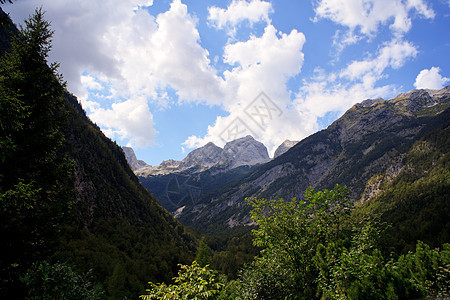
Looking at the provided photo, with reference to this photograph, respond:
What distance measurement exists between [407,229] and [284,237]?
5724 inches

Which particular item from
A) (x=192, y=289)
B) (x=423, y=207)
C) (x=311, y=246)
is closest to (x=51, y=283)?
(x=192, y=289)

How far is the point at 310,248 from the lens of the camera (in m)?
14.1

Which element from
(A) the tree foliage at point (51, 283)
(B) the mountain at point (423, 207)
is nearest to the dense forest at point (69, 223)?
(A) the tree foliage at point (51, 283)

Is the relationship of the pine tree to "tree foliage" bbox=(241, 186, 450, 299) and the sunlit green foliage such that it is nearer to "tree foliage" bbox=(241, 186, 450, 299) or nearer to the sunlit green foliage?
the sunlit green foliage

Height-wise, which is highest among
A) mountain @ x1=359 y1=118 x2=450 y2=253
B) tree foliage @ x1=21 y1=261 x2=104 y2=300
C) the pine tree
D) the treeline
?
the pine tree

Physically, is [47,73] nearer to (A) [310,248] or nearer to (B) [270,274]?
(B) [270,274]

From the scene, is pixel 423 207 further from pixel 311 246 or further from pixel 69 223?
pixel 69 223

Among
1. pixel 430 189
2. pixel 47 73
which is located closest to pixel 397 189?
pixel 430 189

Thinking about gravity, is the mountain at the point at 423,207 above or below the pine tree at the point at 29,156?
below

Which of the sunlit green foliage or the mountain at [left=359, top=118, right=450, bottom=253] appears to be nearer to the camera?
the sunlit green foliage

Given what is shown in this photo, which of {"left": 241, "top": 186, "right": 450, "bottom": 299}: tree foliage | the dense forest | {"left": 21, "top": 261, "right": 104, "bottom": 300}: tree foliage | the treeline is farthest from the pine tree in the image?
{"left": 241, "top": 186, "right": 450, "bottom": 299}: tree foliage

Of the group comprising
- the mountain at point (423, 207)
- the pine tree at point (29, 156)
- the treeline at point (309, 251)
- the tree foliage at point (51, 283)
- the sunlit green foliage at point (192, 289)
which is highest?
the pine tree at point (29, 156)

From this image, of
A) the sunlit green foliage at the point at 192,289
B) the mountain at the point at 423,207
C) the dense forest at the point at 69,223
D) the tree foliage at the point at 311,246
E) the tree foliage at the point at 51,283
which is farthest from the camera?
the mountain at the point at 423,207

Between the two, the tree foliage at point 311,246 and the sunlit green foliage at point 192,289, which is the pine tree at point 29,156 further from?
the tree foliage at point 311,246
